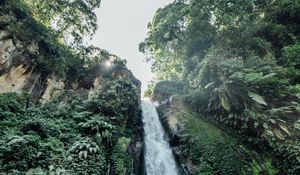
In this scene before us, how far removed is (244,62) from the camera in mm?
15047

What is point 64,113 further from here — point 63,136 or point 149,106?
point 149,106

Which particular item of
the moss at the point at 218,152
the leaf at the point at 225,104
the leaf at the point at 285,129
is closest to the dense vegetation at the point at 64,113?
the moss at the point at 218,152

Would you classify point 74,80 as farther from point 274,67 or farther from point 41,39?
point 274,67

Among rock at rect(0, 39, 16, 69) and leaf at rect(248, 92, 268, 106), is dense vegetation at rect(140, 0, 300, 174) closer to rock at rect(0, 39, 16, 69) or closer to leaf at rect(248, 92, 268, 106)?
leaf at rect(248, 92, 268, 106)

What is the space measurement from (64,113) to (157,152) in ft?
16.4

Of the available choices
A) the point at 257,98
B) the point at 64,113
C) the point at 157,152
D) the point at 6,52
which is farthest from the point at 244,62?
the point at 6,52

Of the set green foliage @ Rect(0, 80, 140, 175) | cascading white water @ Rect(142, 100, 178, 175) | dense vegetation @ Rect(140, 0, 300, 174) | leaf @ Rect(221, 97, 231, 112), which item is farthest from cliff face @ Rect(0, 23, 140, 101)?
leaf @ Rect(221, 97, 231, 112)

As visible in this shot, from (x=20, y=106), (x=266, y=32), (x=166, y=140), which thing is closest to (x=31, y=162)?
(x=20, y=106)

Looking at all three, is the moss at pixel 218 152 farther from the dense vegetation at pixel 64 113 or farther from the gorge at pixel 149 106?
the dense vegetation at pixel 64 113

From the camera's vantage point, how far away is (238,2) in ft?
59.1

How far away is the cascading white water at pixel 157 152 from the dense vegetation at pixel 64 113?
97 cm

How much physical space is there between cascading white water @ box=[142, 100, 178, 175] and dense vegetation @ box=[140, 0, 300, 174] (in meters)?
3.02

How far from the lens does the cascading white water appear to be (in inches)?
456

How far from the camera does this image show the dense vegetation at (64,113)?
7.84m
